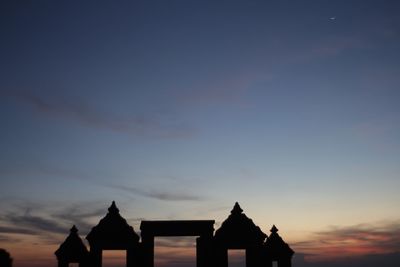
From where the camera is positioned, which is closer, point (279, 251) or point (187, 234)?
point (187, 234)

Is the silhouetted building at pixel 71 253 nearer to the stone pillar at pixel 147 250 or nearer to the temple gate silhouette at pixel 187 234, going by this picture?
the temple gate silhouette at pixel 187 234

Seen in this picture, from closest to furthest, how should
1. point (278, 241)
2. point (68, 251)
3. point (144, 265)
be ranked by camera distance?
point (144, 265), point (68, 251), point (278, 241)

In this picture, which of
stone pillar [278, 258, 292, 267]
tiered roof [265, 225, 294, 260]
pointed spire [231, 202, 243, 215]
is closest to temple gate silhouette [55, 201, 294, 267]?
pointed spire [231, 202, 243, 215]

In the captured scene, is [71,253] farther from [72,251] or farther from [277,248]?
[277,248]

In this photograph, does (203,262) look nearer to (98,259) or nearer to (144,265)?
(144,265)

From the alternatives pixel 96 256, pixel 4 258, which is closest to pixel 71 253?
pixel 96 256

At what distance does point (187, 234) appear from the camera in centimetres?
2811

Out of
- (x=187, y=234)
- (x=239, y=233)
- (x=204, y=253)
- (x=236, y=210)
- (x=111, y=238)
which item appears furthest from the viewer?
(x=236, y=210)

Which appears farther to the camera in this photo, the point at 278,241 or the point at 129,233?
the point at 278,241

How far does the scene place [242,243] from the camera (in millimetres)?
28703

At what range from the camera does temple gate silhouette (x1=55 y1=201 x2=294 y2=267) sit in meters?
28.2

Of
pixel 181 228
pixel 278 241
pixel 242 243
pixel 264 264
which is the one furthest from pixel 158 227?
pixel 278 241

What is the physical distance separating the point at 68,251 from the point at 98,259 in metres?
3.43

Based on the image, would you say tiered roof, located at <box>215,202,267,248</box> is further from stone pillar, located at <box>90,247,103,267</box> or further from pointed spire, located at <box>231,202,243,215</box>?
stone pillar, located at <box>90,247,103,267</box>
